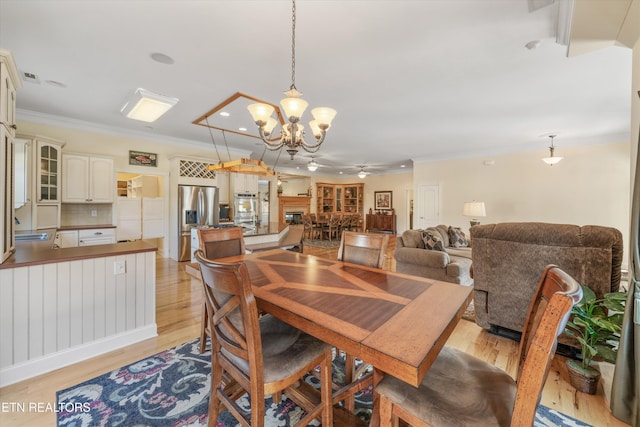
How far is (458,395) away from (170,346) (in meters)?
2.39

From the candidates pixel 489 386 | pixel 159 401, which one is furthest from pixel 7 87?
pixel 489 386

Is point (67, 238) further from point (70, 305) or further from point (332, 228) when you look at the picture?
point (332, 228)

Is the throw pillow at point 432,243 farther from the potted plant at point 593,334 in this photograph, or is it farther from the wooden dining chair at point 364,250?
the wooden dining chair at point 364,250

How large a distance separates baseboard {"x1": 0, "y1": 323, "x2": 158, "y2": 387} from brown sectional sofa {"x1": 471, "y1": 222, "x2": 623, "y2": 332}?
10.9 ft

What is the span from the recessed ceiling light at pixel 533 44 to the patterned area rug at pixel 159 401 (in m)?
2.86

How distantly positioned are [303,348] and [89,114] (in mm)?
5241

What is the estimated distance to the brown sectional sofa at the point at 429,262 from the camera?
344 centimetres

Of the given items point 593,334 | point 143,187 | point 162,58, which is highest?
point 162,58

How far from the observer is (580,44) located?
1.98 metres

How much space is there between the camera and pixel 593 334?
5.82 feet

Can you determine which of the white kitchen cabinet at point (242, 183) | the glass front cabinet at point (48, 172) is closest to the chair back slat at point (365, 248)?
the glass front cabinet at point (48, 172)

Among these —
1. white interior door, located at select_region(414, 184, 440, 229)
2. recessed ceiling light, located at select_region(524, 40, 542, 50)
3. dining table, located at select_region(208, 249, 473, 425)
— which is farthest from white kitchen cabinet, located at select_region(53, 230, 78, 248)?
white interior door, located at select_region(414, 184, 440, 229)

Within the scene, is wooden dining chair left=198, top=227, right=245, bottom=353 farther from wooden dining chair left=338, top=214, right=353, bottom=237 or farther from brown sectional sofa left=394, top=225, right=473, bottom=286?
wooden dining chair left=338, top=214, right=353, bottom=237

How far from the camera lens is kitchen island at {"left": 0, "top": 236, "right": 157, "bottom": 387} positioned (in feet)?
6.04
